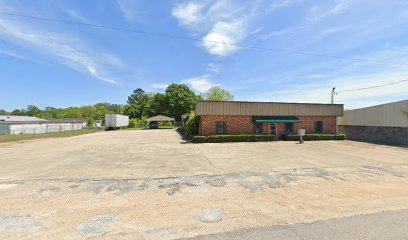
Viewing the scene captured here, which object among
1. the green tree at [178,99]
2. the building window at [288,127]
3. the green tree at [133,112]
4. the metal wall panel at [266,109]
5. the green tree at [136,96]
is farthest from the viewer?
the green tree at [136,96]

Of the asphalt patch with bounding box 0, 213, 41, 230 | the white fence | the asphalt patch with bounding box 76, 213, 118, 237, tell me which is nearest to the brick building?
the asphalt patch with bounding box 76, 213, 118, 237

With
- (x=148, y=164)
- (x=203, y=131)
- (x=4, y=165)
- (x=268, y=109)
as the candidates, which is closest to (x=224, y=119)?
(x=203, y=131)

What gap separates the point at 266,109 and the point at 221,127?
5.21 metres

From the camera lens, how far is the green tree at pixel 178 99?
197 ft

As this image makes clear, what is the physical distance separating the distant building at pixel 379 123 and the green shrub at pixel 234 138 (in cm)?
1128

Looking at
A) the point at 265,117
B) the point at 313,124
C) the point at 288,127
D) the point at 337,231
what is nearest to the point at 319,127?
the point at 313,124

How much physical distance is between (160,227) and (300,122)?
21521 mm

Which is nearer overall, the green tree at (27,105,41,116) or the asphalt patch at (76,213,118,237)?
the asphalt patch at (76,213,118,237)

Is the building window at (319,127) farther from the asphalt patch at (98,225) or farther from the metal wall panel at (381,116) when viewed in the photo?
the asphalt patch at (98,225)

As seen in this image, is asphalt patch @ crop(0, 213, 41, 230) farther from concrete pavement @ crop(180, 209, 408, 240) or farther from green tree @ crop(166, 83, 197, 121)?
green tree @ crop(166, 83, 197, 121)

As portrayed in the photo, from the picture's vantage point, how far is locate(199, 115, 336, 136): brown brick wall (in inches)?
818

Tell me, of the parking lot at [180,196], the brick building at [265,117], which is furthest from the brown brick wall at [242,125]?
the parking lot at [180,196]

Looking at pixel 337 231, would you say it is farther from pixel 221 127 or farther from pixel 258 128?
pixel 258 128

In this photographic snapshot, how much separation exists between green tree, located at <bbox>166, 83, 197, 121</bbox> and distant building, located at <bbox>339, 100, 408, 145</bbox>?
41.7 metres
